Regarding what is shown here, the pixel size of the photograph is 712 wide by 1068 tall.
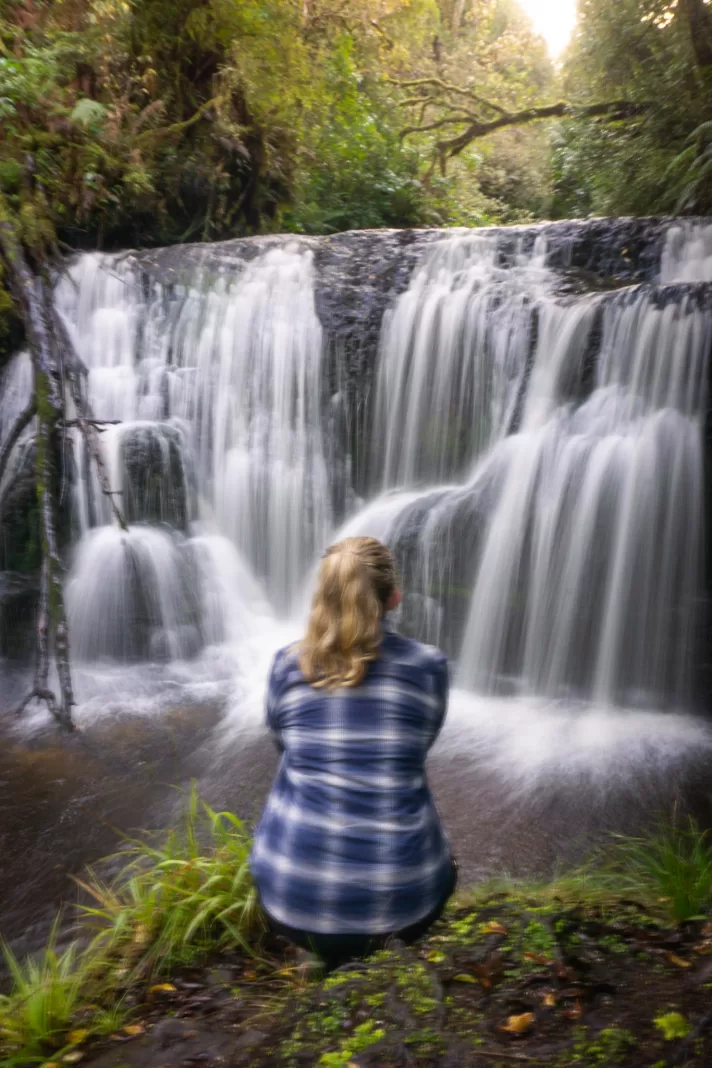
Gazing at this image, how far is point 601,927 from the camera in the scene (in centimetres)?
289

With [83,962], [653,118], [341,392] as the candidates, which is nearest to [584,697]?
[341,392]

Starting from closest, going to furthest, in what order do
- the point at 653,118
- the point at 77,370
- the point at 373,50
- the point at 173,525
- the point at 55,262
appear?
the point at 77,370, the point at 173,525, the point at 55,262, the point at 653,118, the point at 373,50

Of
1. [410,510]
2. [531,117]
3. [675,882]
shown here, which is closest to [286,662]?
[675,882]

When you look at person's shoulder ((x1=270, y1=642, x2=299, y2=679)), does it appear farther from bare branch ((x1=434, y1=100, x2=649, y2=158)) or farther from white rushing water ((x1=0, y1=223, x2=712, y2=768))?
bare branch ((x1=434, y1=100, x2=649, y2=158))

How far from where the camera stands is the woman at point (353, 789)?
2.43 m

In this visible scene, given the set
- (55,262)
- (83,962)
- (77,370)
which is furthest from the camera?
(55,262)

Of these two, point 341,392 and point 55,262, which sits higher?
point 55,262

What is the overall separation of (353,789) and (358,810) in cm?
6

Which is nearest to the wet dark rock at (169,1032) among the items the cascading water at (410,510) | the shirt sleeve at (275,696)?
the shirt sleeve at (275,696)

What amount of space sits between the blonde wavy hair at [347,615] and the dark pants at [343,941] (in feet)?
2.30

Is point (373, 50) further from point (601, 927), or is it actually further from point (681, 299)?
point (601, 927)

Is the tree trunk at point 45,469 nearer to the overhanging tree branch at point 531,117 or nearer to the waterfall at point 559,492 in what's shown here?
the waterfall at point 559,492

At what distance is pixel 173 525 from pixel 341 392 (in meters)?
2.02

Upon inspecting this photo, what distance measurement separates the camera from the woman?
7.96 feet
